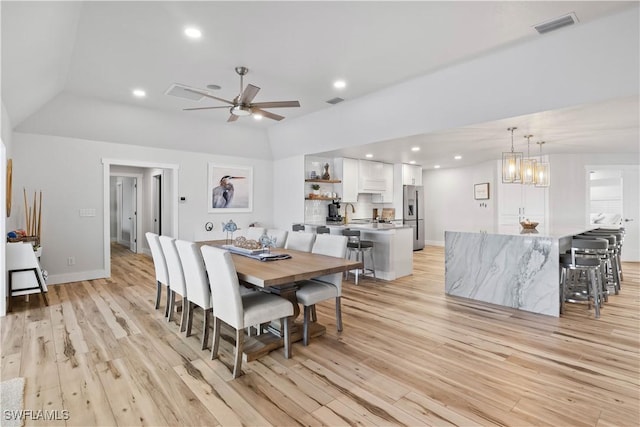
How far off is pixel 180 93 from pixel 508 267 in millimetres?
4871

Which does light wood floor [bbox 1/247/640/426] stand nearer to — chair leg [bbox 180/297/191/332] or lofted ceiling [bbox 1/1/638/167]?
chair leg [bbox 180/297/191/332]

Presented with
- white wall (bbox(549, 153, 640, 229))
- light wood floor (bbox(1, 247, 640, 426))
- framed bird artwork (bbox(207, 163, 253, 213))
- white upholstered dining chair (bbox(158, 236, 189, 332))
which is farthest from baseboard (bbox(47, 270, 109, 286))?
white wall (bbox(549, 153, 640, 229))

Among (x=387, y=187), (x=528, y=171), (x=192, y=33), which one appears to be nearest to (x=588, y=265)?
(x=528, y=171)

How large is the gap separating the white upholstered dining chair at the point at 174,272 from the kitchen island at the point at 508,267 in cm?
340

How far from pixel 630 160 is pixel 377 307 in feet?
22.2

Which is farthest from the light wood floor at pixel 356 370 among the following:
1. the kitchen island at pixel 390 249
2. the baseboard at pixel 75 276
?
the kitchen island at pixel 390 249

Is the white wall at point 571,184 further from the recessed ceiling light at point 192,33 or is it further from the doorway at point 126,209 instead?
the doorway at point 126,209

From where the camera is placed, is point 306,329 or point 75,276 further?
point 75,276

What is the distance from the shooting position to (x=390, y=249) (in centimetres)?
539

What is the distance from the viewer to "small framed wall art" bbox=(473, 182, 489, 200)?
26.8 ft

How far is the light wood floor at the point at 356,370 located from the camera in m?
2.01

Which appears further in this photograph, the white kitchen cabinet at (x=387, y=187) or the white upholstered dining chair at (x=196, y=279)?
the white kitchen cabinet at (x=387, y=187)

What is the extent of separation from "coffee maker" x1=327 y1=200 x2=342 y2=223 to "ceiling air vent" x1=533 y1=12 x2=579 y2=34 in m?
4.80

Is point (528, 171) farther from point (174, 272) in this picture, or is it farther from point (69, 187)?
point (69, 187)
